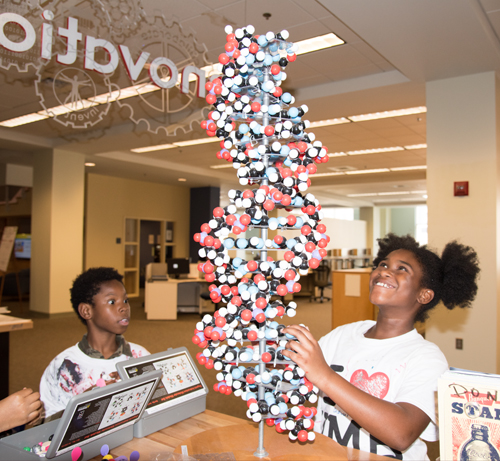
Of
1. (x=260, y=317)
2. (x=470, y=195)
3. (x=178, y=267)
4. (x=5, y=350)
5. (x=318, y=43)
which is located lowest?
(x=5, y=350)

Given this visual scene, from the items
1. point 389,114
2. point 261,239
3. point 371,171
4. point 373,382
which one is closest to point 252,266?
point 261,239

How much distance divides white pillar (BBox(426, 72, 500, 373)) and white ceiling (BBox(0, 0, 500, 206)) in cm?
27

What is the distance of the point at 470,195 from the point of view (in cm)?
444

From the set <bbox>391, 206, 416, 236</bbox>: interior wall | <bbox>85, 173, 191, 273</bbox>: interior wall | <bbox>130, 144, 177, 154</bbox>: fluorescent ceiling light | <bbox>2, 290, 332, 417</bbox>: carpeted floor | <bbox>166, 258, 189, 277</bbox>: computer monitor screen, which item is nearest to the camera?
<bbox>2, 290, 332, 417</bbox>: carpeted floor

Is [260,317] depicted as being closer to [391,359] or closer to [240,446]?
[240,446]

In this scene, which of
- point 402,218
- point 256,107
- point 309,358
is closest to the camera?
point 309,358

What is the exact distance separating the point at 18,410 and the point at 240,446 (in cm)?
70

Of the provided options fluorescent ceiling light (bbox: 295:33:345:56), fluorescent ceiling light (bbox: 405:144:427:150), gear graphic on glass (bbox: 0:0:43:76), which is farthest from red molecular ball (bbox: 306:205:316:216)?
fluorescent ceiling light (bbox: 405:144:427:150)

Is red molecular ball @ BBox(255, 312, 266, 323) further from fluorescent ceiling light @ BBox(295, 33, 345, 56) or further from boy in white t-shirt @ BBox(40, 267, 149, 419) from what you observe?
fluorescent ceiling light @ BBox(295, 33, 345, 56)

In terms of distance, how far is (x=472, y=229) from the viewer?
441 cm

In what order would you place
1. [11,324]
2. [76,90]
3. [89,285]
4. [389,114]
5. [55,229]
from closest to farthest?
[89,285], [76,90], [11,324], [389,114], [55,229]

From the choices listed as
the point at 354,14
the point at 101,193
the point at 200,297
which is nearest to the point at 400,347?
the point at 354,14

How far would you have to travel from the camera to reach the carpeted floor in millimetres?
4480

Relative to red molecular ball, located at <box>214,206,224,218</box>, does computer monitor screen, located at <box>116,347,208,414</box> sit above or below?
below
